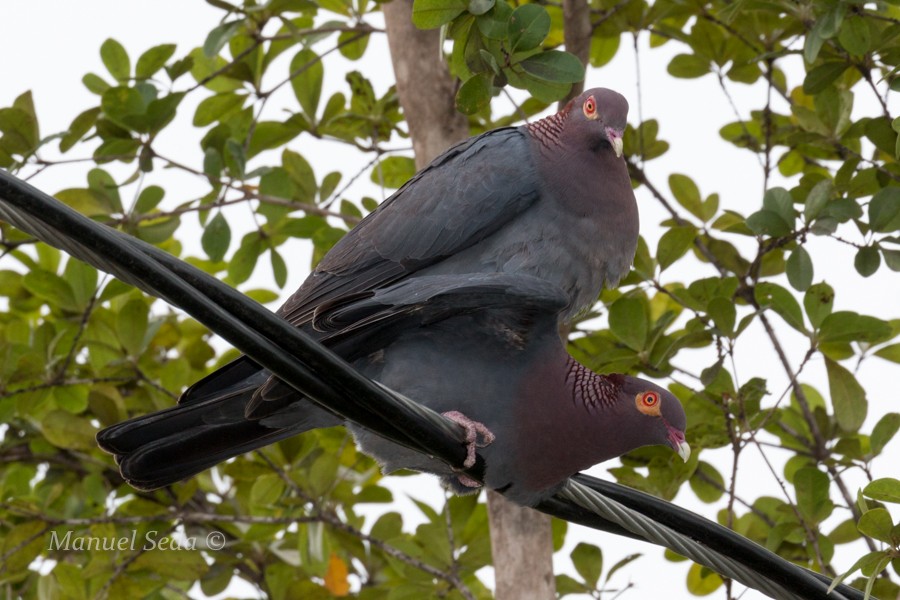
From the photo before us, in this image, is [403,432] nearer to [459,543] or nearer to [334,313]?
[334,313]

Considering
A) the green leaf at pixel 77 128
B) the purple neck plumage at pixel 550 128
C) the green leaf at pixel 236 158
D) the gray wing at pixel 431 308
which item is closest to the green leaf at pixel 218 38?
the green leaf at pixel 236 158

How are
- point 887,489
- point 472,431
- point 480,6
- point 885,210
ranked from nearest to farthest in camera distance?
point 887,489
point 472,431
point 480,6
point 885,210

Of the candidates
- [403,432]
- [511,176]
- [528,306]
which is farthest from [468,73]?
[403,432]

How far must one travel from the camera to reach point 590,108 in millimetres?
3357

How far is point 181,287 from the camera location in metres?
2.00

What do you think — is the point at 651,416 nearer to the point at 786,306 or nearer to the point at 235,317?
the point at 786,306

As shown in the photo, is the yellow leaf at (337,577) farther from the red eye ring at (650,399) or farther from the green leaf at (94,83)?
the red eye ring at (650,399)

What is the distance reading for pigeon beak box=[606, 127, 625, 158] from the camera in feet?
10.7

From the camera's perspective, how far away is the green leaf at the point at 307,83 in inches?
181

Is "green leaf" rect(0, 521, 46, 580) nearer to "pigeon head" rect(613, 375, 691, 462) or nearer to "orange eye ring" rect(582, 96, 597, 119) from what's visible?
"pigeon head" rect(613, 375, 691, 462)

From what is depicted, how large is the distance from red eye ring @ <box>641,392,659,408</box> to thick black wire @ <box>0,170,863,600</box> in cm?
57

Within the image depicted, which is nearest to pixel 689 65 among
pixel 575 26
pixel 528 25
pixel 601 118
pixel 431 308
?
pixel 575 26

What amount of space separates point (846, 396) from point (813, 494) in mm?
482

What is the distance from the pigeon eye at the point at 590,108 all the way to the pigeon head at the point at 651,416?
0.91 m
